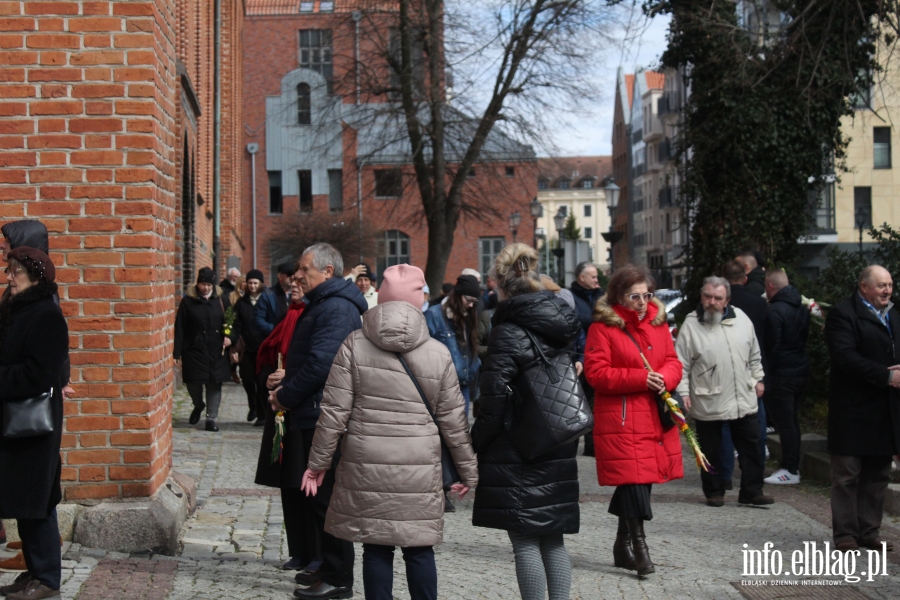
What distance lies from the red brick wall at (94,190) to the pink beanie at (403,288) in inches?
84.3

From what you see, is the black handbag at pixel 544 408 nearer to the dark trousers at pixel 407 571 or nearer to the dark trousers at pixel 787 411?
the dark trousers at pixel 407 571

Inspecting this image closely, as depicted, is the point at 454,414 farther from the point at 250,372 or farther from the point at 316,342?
the point at 250,372

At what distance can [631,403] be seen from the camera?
642 cm

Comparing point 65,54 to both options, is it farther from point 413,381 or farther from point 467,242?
point 467,242

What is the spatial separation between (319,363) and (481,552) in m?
2.06

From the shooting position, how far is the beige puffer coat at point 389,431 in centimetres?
467

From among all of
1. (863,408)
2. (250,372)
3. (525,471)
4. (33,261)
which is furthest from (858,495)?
(250,372)

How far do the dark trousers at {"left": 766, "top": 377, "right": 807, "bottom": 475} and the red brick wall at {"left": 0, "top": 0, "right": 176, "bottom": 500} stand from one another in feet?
19.1

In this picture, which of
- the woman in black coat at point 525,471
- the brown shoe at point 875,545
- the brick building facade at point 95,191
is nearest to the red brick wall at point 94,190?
the brick building facade at point 95,191

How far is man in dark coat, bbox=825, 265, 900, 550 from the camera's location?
694 cm

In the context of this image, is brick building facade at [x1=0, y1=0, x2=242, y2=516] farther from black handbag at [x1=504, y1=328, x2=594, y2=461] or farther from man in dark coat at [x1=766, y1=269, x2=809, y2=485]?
man in dark coat at [x1=766, y1=269, x2=809, y2=485]

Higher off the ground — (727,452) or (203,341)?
(203,341)

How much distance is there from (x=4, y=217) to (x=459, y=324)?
3827mm

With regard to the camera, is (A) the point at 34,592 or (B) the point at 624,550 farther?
(B) the point at 624,550
